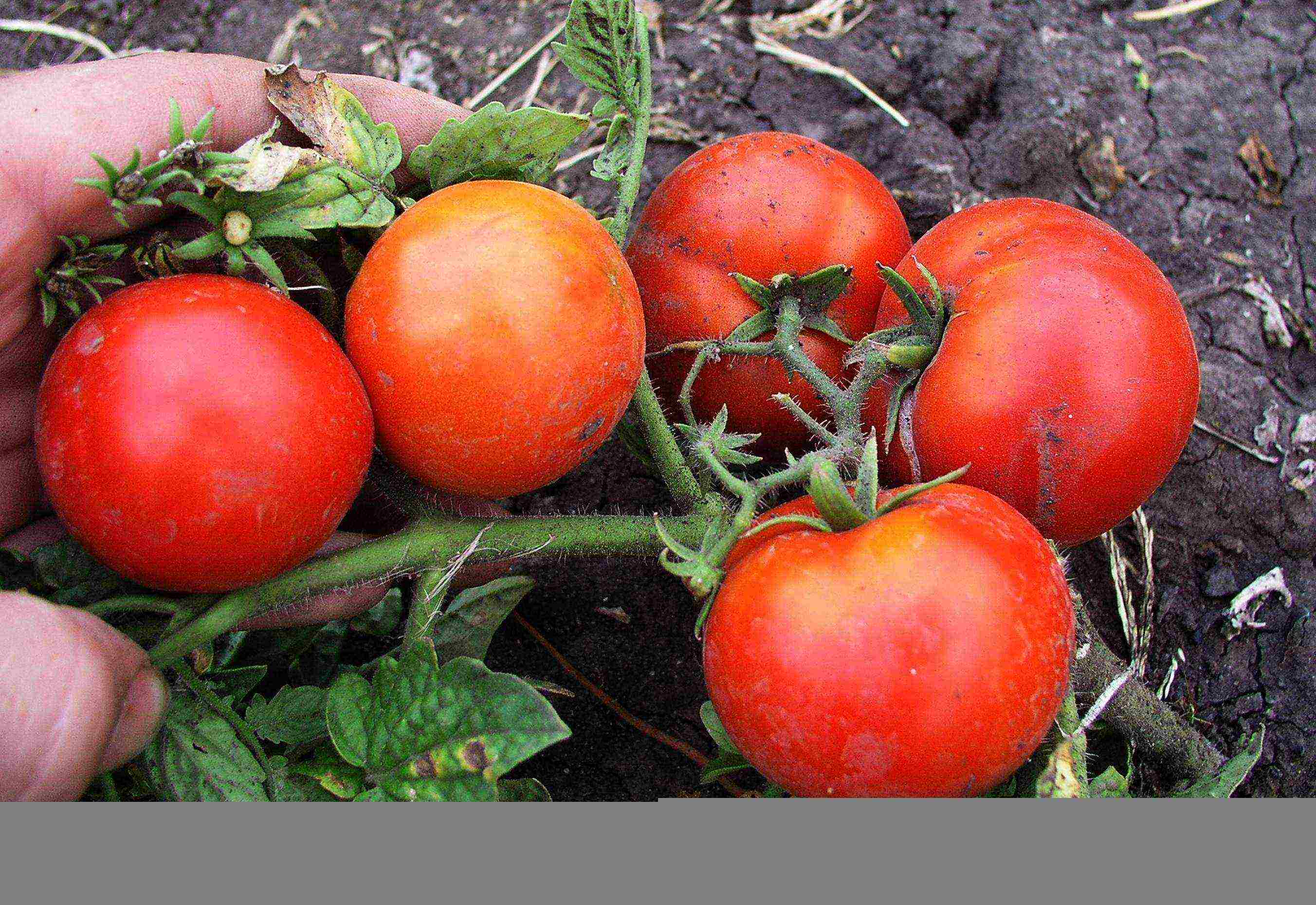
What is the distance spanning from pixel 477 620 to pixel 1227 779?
49.2 inches

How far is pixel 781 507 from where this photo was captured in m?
1.51

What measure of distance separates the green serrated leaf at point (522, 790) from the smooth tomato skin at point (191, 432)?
0.54 m

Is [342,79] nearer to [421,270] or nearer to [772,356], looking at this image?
[421,270]

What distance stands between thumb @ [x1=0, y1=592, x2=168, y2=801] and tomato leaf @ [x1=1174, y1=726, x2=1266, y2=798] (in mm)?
1543

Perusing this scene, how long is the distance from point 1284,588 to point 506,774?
59.8 inches

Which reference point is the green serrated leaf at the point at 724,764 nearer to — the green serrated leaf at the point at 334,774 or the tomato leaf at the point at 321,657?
the green serrated leaf at the point at 334,774

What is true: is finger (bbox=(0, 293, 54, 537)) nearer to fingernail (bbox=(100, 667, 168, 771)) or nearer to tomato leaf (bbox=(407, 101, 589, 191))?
fingernail (bbox=(100, 667, 168, 771))

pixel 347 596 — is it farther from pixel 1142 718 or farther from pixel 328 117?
pixel 1142 718

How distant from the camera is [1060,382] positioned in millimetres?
1426

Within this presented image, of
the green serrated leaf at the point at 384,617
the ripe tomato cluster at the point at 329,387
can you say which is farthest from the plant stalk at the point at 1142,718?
the green serrated leaf at the point at 384,617

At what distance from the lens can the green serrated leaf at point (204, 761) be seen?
1508 millimetres

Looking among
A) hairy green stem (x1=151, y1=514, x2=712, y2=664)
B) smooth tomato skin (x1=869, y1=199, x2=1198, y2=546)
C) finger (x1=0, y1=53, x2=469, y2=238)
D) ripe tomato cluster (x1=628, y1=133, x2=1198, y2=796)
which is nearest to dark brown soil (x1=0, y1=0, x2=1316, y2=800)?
hairy green stem (x1=151, y1=514, x2=712, y2=664)

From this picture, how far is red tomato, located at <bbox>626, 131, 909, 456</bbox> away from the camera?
5.66 feet

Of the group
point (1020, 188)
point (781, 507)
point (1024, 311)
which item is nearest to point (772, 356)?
point (781, 507)
